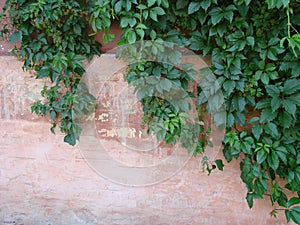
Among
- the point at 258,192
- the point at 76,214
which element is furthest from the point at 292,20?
the point at 76,214

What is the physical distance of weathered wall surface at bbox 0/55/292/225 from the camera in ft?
5.92

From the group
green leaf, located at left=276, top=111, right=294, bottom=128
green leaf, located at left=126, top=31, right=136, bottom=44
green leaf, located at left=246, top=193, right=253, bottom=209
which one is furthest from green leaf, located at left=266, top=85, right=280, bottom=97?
green leaf, located at left=126, top=31, right=136, bottom=44

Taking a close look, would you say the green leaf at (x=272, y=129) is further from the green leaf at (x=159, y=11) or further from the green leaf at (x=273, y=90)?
the green leaf at (x=159, y=11)

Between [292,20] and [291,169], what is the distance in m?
0.86

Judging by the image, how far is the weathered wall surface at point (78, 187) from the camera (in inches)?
71.0

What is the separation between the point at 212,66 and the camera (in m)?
1.57

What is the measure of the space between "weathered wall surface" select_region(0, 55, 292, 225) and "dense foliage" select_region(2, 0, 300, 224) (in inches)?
6.0

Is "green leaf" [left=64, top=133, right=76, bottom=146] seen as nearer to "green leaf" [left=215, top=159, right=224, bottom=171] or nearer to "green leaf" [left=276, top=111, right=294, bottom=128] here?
"green leaf" [left=215, top=159, right=224, bottom=171]

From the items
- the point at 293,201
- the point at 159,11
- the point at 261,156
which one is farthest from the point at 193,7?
the point at 293,201

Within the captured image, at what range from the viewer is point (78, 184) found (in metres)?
1.91

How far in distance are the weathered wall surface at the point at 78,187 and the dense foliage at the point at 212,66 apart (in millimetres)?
152

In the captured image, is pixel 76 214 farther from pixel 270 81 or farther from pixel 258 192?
pixel 270 81

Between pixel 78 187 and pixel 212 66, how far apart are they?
129cm

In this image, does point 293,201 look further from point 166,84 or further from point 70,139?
point 70,139
